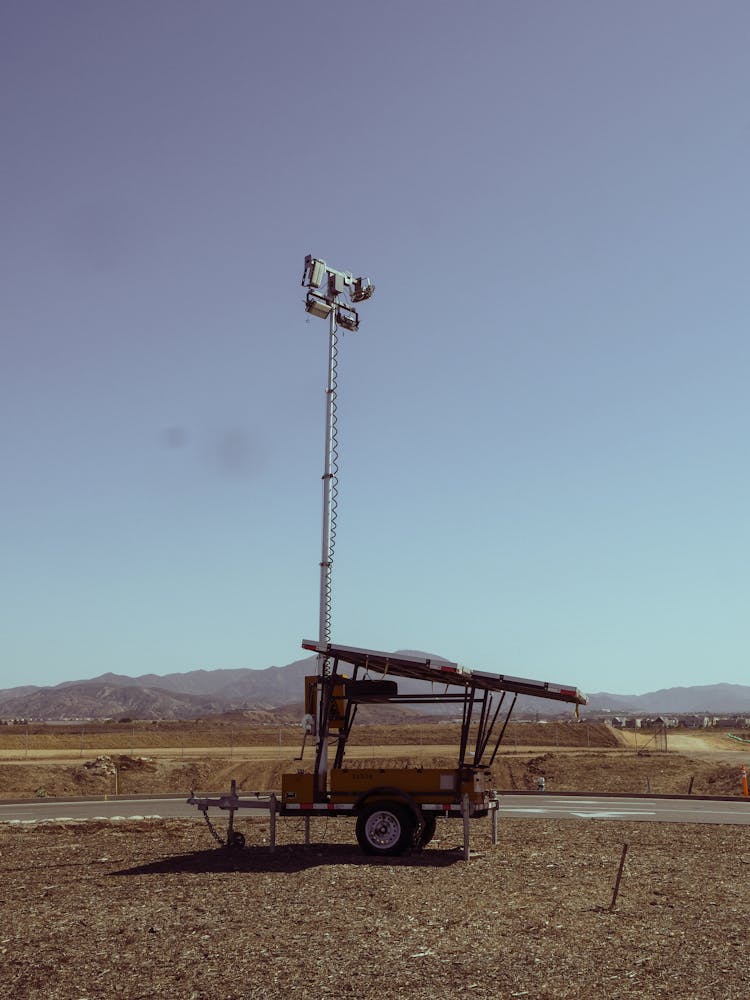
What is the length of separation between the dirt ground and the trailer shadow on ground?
6 centimetres

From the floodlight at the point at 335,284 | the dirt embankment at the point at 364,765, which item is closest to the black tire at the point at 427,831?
the floodlight at the point at 335,284

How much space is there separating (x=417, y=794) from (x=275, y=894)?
462cm

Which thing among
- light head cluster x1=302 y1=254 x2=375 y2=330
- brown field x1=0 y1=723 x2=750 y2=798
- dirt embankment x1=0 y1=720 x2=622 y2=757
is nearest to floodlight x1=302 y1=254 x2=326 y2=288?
light head cluster x1=302 y1=254 x2=375 y2=330

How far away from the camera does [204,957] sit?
9.84m

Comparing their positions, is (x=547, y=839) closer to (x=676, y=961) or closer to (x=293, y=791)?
(x=293, y=791)

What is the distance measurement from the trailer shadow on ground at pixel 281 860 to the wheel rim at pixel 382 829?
0.96ft

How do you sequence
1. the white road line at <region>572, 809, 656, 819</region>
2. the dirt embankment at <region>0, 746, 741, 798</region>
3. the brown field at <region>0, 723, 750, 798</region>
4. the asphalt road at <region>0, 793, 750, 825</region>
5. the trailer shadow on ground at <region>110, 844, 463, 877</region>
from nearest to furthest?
1. the trailer shadow on ground at <region>110, 844, 463, 877</region>
2. the white road line at <region>572, 809, 656, 819</region>
3. the asphalt road at <region>0, 793, 750, 825</region>
4. the dirt embankment at <region>0, 746, 741, 798</region>
5. the brown field at <region>0, 723, 750, 798</region>

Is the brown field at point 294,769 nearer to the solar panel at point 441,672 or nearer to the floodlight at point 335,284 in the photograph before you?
the solar panel at point 441,672

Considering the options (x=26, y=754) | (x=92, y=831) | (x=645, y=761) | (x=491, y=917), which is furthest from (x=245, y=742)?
(x=491, y=917)

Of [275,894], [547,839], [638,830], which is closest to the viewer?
[275,894]

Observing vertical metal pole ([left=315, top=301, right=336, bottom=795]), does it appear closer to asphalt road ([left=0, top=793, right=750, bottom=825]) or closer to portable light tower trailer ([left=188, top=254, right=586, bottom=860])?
portable light tower trailer ([left=188, top=254, right=586, bottom=860])

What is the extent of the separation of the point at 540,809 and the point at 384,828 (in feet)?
38.3

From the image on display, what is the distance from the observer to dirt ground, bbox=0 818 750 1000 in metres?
8.98

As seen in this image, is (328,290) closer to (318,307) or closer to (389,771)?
(318,307)
